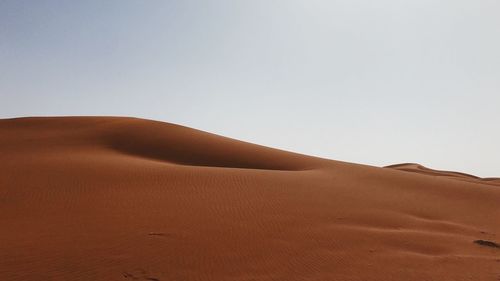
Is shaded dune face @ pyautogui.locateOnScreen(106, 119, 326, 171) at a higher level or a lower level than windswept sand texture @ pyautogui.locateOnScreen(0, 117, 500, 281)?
higher

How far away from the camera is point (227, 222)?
7.53m

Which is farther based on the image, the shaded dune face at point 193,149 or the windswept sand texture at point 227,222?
the shaded dune face at point 193,149

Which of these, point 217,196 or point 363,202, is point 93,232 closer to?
point 217,196

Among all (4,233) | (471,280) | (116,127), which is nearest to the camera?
(471,280)

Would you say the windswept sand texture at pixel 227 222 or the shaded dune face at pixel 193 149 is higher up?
the shaded dune face at pixel 193 149

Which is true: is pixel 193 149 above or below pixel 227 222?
above

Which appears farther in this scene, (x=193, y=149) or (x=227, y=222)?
(x=193, y=149)

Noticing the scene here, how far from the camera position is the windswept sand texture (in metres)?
5.20

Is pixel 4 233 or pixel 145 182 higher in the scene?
pixel 145 182

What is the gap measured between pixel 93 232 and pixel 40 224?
3.96 ft

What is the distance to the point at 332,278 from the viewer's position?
4.97m

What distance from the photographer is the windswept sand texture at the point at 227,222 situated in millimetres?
5195

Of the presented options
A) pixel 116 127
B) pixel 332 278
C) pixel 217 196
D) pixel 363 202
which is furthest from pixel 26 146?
pixel 332 278

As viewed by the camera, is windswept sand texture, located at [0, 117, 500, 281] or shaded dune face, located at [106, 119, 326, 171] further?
shaded dune face, located at [106, 119, 326, 171]
